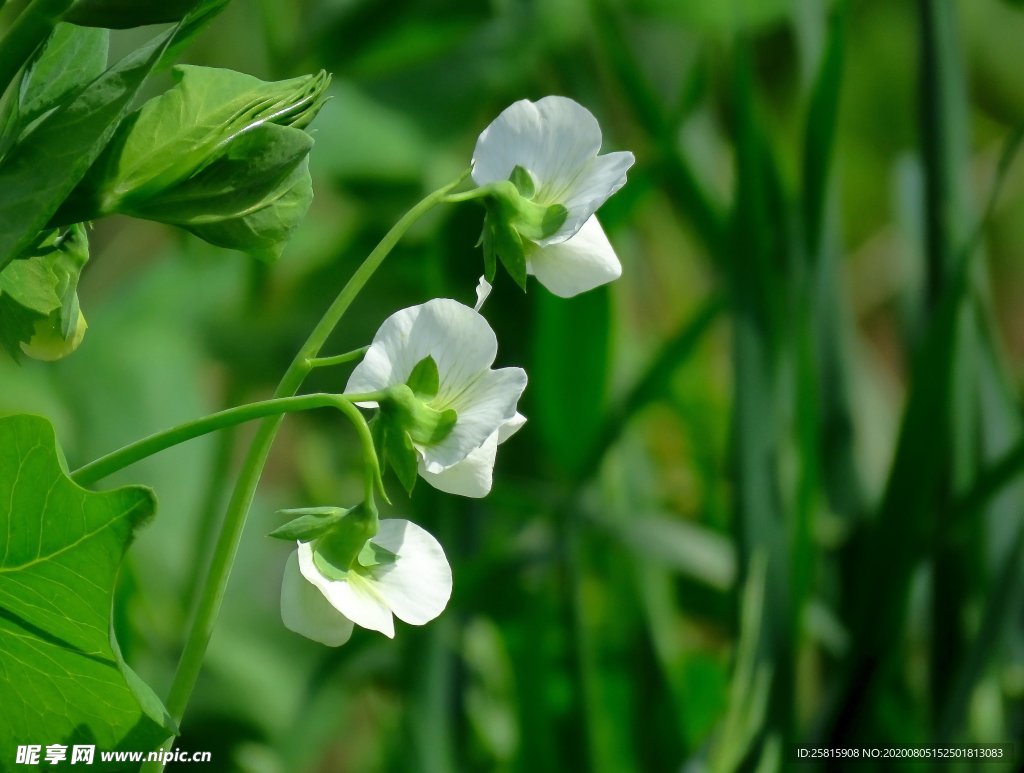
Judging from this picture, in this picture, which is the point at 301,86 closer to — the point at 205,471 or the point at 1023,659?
the point at 1023,659

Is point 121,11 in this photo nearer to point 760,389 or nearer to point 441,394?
point 441,394

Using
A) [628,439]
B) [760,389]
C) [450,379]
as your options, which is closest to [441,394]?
[450,379]

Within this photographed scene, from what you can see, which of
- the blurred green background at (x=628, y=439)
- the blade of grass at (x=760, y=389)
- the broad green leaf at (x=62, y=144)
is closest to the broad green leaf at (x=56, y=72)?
the broad green leaf at (x=62, y=144)

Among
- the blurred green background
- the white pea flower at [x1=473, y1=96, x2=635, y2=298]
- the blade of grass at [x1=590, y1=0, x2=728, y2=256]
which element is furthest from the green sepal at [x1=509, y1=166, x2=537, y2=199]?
the blade of grass at [x1=590, y1=0, x2=728, y2=256]

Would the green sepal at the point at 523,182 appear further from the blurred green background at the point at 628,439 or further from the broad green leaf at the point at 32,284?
the blurred green background at the point at 628,439

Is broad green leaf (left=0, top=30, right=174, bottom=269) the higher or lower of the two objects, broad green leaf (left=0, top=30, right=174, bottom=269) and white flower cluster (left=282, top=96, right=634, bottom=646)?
the higher

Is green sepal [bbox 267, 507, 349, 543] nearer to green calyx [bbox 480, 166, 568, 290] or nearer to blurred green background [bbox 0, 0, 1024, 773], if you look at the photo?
green calyx [bbox 480, 166, 568, 290]

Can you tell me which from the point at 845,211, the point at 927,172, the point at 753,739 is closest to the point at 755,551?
the point at 753,739
